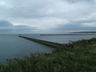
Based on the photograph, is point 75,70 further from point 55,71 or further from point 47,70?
point 47,70

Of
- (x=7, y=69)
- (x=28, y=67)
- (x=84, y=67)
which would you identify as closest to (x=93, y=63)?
(x=84, y=67)

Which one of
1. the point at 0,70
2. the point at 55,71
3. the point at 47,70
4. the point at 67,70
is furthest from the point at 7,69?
the point at 67,70

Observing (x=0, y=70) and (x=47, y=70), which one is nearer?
(x=47, y=70)

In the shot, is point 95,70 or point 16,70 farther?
point 16,70

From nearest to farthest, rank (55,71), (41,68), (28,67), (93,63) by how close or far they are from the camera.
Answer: (55,71) → (41,68) → (28,67) → (93,63)

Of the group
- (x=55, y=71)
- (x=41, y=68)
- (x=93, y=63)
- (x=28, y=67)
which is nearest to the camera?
(x=55, y=71)

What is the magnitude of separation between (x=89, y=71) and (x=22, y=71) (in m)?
2.41

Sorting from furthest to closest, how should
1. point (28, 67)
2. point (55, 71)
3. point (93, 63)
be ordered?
point (93, 63), point (28, 67), point (55, 71)

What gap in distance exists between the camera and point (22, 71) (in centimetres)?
461

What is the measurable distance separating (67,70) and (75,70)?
0.29 m

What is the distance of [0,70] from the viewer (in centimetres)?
505

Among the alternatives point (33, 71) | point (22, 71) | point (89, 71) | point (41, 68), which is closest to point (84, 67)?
point (89, 71)

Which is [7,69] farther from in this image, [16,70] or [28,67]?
[28,67]

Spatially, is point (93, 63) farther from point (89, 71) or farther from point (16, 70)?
point (16, 70)
